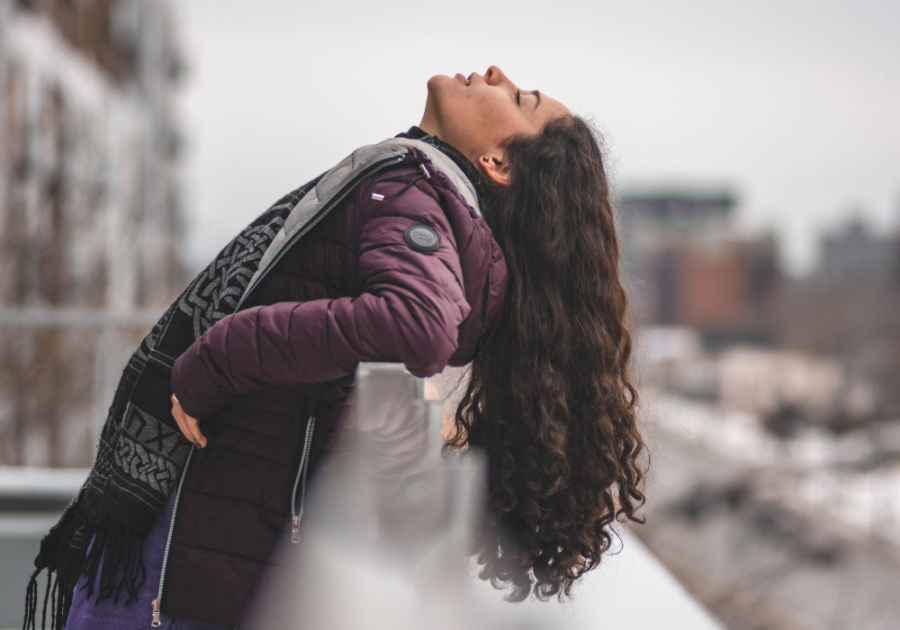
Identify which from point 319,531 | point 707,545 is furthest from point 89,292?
point 707,545

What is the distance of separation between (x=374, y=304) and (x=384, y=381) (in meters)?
0.11

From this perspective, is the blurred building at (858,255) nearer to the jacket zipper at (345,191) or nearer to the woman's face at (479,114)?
the woman's face at (479,114)

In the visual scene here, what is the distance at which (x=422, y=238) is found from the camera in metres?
1.13

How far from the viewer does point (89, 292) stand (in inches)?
242

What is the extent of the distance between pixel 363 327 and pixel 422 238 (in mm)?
157

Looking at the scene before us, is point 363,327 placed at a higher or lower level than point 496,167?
lower

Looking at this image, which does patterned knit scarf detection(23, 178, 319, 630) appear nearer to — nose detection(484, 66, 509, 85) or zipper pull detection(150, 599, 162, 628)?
zipper pull detection(150, 599, 162, 628)

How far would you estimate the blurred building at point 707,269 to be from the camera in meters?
80.1

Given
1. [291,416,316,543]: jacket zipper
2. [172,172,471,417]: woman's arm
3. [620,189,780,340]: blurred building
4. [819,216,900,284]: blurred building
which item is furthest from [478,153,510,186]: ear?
[620,189,780,340]: blurred building

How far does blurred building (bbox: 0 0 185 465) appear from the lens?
469 centimetres

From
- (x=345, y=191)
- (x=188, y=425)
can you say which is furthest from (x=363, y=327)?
(x=188, y=425)

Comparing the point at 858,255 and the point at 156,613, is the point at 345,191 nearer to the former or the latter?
the point at 156,613

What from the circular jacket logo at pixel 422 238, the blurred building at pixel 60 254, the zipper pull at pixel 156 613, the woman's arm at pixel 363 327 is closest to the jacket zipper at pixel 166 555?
the zipper pull at pixel 156 613

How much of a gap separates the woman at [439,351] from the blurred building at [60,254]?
9.94ft
